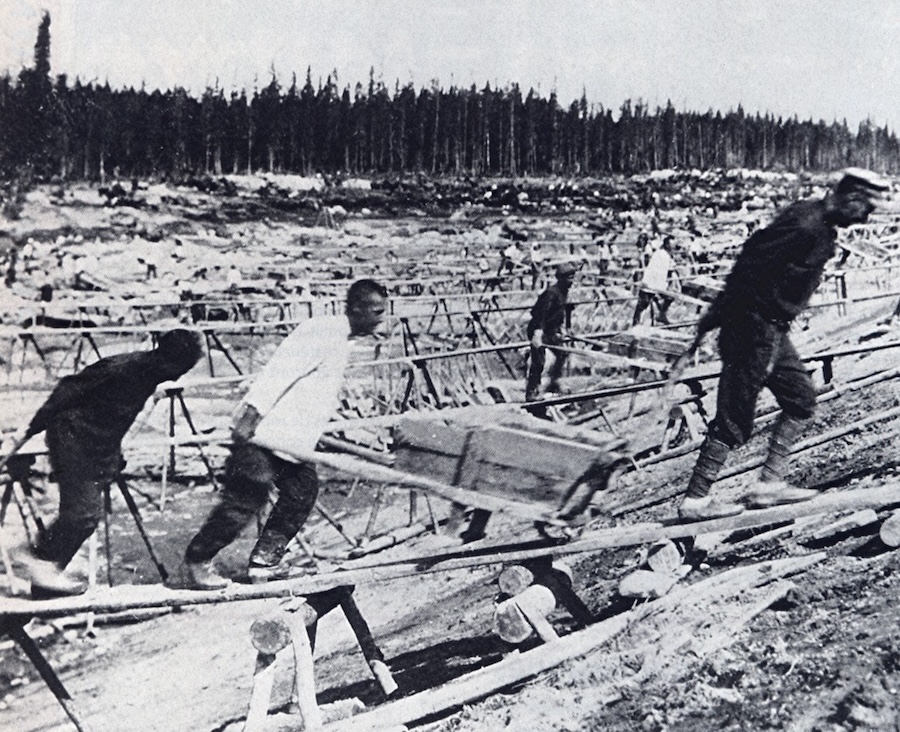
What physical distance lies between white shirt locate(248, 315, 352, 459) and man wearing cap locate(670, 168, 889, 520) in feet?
5.37

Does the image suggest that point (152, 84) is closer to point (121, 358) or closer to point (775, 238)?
point (121, 358)

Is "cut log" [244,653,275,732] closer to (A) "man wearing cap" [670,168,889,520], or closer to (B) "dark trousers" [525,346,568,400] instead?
(A) "man wearing cap" [670,168,889,520]

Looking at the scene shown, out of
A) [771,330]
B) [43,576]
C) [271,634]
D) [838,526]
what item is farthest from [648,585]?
[43,576]

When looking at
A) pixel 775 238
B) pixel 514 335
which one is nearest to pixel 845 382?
pixel 775 238

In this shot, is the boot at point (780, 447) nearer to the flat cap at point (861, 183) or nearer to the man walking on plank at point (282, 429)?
the flat cap at point (861, 183)

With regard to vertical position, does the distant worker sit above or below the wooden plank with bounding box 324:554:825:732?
above

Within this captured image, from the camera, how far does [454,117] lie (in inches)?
172

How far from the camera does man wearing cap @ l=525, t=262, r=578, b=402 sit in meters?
5.56

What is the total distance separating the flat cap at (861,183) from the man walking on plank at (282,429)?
2.14m

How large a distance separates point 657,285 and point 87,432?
3841mm

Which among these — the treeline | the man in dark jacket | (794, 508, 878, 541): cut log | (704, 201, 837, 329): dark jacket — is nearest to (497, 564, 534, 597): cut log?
(794, 508, 878, 541): cut log

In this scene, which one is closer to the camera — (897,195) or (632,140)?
(897,195)

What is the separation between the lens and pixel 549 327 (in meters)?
5.70

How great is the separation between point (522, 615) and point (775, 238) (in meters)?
2.09
